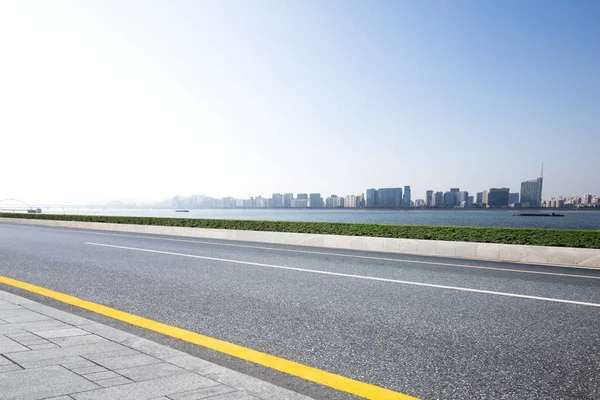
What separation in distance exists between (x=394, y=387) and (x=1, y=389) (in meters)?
2.70

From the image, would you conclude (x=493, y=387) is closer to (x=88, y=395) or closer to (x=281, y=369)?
(x=281, y=369)

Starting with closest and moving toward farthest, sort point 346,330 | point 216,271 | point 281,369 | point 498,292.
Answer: point 281,369
point 346,330
point 498,292
point 216,271

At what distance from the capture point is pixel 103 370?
10.5 feet

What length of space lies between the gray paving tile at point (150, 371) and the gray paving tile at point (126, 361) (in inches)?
3.2

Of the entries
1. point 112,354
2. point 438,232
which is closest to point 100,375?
point 112,354

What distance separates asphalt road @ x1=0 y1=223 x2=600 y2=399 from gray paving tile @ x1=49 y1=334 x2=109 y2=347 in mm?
533

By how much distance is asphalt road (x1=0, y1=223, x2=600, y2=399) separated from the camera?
335 centimetres

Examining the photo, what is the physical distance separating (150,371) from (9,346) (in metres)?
1.48

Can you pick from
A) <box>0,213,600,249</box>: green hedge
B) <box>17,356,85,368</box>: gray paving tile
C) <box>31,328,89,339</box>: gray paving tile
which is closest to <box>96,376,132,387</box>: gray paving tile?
<box>17,356,85,368</box>: gray paving tile

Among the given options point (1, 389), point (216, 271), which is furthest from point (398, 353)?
point (216, 271)

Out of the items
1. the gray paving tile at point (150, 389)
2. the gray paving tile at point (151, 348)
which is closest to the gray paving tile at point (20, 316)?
the gray paving tile at point (151, 348)

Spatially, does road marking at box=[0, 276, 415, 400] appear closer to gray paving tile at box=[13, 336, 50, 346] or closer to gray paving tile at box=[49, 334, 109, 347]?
gray paving tile at box=[49, 334, 109, 347]

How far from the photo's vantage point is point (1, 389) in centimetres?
282

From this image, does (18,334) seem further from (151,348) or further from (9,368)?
(151,348)
